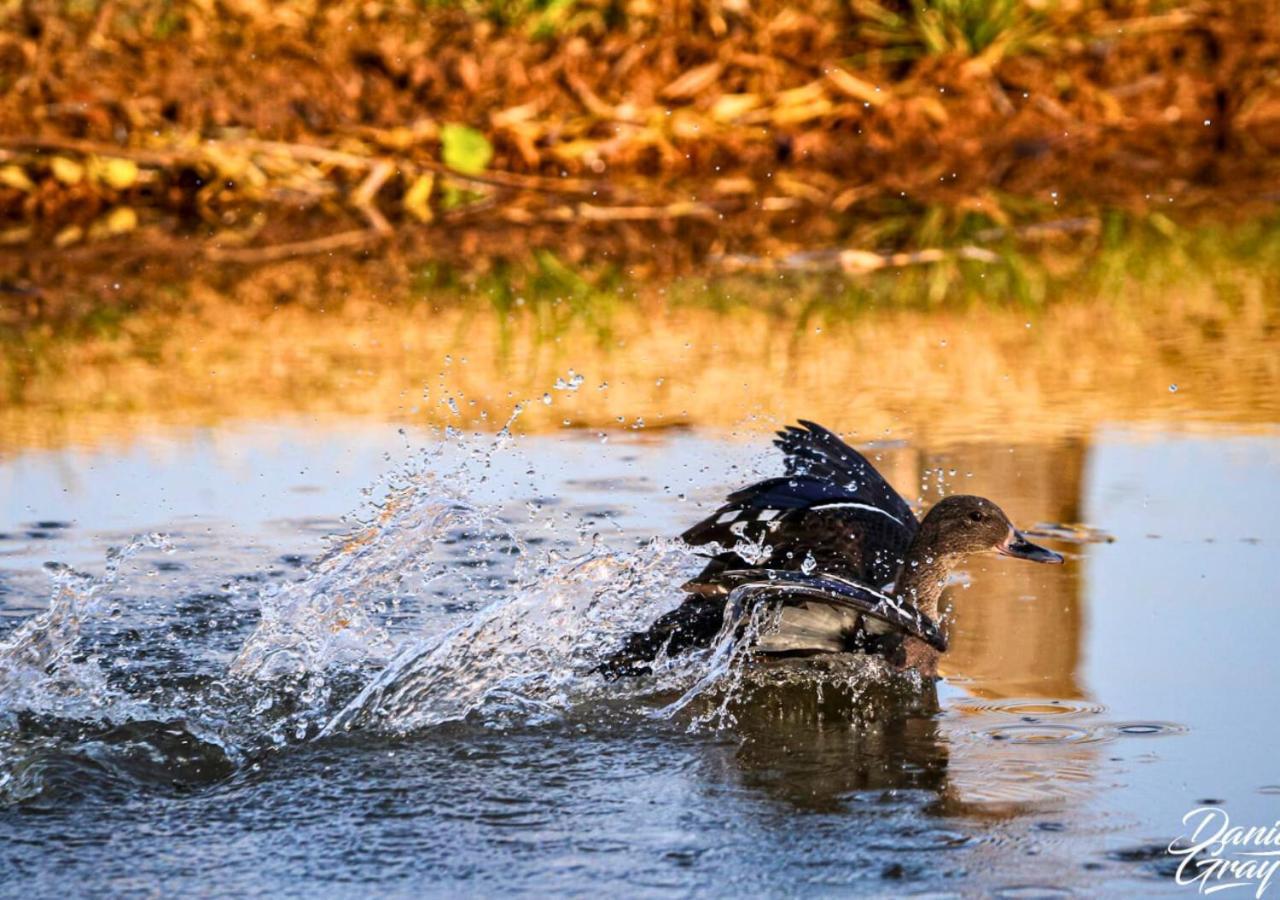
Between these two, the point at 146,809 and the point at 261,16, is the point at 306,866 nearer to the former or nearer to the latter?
the point at 146,809

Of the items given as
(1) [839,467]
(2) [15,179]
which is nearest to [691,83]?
(2) [15,179]

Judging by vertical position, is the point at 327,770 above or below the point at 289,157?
below

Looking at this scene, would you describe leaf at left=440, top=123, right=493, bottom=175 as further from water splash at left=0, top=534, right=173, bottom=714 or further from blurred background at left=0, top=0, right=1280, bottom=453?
water splash at left=0, top=534, right=173, bottom=714

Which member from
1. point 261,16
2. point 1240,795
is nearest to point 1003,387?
point 1240,795

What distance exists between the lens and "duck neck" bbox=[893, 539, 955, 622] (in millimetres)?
5051

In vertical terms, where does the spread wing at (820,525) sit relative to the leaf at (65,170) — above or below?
below

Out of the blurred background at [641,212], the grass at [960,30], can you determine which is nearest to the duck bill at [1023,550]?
the blurred background at [641,212]

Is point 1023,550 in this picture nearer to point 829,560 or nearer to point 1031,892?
point 829,560

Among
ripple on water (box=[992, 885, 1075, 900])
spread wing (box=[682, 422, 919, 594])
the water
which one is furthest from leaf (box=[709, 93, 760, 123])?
ripple on water (box=[992, 885, 1075, 900])

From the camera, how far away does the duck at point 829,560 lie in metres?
4.53

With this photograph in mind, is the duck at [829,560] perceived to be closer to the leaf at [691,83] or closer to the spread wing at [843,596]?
the spread wing at [843,596]

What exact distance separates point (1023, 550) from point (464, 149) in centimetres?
678

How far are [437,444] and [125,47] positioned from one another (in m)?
6.86

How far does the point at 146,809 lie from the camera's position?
13.1 feet
